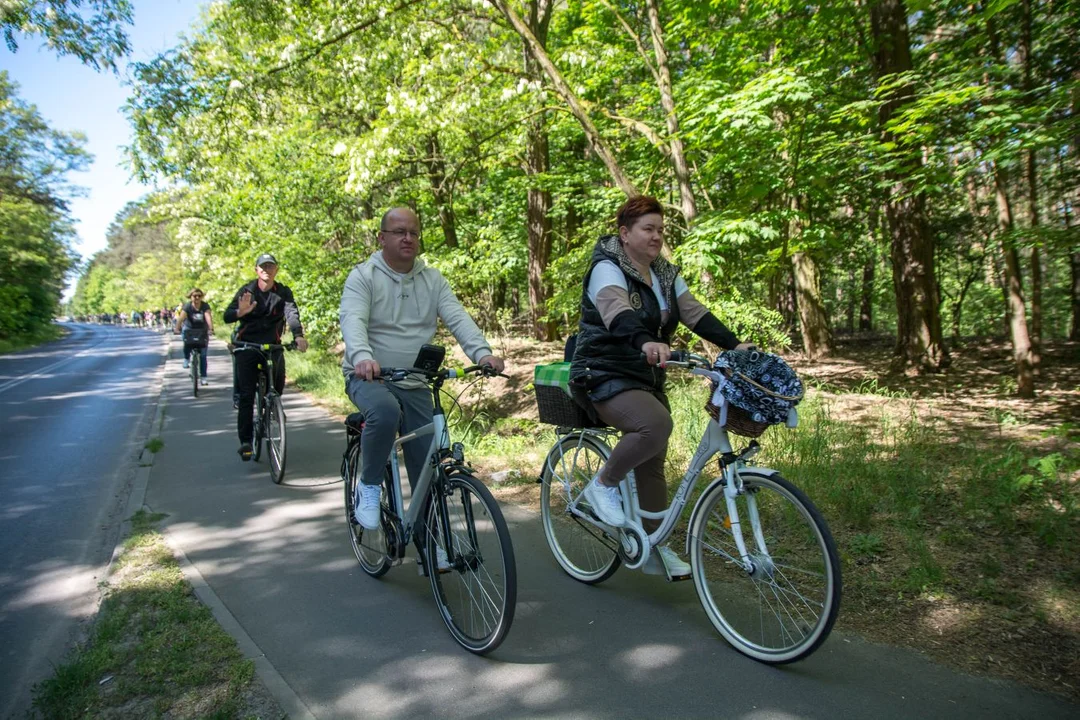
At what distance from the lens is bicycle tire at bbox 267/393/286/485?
22.4 ft

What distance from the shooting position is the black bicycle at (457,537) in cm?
329

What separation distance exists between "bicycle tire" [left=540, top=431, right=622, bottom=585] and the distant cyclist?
11.5 meters

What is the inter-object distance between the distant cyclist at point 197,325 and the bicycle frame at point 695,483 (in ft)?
40.2

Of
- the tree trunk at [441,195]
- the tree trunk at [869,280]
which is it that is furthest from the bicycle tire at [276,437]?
the tree trunk at [869,280]

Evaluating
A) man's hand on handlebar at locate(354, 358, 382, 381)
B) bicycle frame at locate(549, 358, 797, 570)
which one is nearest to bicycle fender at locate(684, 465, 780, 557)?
bicycle frame at locate(549, 358, 797, 570)

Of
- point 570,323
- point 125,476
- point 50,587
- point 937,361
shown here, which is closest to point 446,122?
point 570,323

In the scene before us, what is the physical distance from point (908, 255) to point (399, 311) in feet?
29.4

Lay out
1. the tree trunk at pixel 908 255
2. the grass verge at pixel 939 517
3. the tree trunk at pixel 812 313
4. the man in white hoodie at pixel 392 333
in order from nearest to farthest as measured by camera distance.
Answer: the grass verge at pixel 939 517, the man in white hoodie at pixel 392 333, the tree trunk at pixel 908 255, the tree trunk at pixel 812 313

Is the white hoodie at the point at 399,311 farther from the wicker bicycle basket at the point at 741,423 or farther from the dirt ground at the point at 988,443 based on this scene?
the dirt ground at the point at 988,443

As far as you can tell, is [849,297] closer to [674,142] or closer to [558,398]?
[674,142]

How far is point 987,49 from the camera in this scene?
10.0 m

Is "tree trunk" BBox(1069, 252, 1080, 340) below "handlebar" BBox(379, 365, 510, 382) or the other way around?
the other way around

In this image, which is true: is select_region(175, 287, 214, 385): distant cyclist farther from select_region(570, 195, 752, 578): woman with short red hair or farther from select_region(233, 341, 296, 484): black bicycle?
select_region(570, 195, 752, 578): woman with short red hair

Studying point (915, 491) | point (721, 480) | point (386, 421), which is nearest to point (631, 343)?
point (721, 480)
